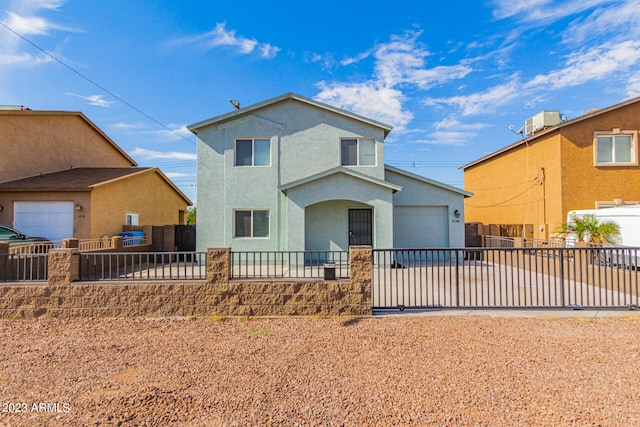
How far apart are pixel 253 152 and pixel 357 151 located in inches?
182

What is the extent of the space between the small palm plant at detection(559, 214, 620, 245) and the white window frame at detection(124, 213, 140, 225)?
2020cm

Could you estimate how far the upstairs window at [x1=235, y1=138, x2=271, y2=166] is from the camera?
561 inches

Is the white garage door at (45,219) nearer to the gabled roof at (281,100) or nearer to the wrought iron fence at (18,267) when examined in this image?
the wrought iron fence at (18,267)

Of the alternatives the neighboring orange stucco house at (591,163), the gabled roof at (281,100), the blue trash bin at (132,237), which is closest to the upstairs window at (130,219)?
the blue trash bin at (132,237)

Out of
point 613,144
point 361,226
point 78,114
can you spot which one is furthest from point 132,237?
point 613,144

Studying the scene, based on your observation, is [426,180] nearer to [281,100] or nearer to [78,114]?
[281,100]

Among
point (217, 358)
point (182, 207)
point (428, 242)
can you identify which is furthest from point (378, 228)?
point (182, 207)

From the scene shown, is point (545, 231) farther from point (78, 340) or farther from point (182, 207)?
point (182, 207)

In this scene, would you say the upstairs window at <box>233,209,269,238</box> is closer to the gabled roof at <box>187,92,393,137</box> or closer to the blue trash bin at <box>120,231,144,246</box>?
the gabled roof at <box>187,92,393,137</box>

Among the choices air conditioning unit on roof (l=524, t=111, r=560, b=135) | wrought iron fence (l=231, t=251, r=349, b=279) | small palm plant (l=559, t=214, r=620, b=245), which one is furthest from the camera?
air conditioning unit on roof (l=524, t=111, r=560, b=135)

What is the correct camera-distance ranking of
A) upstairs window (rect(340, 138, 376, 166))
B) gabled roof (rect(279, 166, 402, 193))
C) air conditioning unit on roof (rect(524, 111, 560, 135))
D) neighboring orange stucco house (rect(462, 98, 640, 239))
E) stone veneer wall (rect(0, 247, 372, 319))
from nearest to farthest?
stone veneer wall (rect(0, 247, 372, 319)), gabled roof (rect(279, 166, 402, 193)), upstairs window (rect(340, 138, 376, 166)), neighboring orange stucco house (rect(462, 98, 640, 239)), air conditioning unit on roof (rect(524, 111, 560, 135))

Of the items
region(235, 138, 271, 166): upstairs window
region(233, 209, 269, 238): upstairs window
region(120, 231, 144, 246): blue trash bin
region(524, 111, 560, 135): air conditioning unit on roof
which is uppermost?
region(524, 111, 560, 135): air conditioning unit on roof

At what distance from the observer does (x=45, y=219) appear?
14.0 meters

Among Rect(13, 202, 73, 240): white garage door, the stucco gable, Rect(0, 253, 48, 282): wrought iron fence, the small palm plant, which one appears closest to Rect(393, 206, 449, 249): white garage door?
the small palm plant
